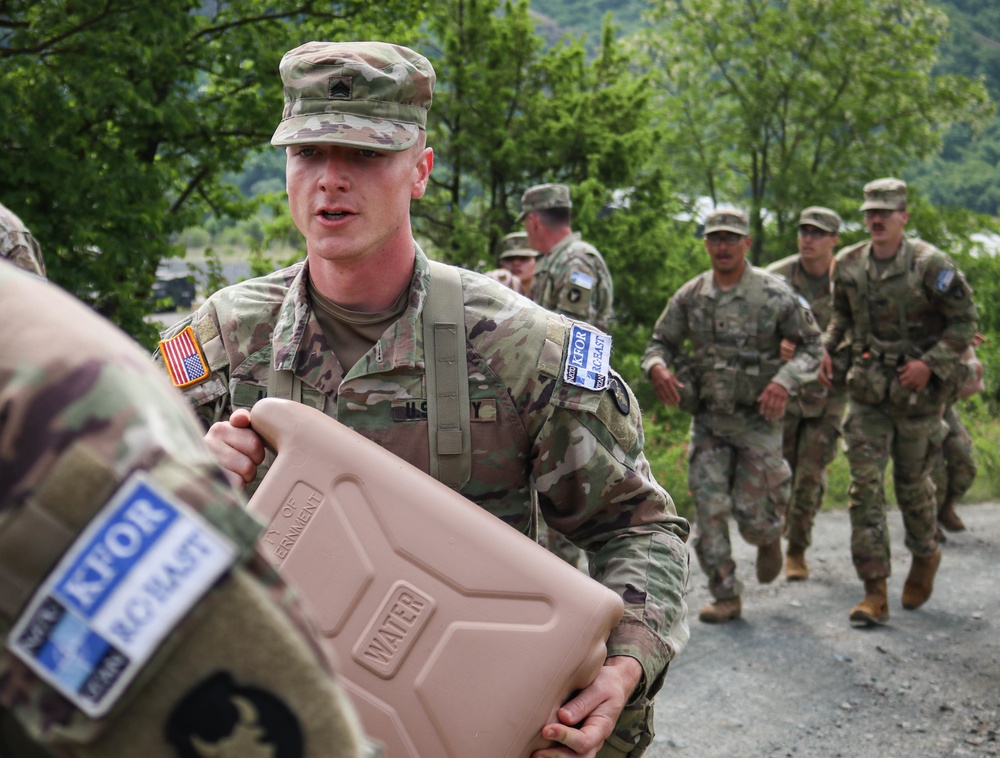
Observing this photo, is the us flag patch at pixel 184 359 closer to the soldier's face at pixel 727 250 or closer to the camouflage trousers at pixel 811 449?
the soldier's face at pixel 727 250

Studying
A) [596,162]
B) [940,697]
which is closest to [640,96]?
[596,162]

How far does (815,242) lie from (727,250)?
2.03 m

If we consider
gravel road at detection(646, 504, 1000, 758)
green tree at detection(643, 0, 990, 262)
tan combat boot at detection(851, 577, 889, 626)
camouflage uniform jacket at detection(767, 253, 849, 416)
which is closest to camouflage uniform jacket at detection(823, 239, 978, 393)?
camouflage uniform jacket at detection(767, 253, 849, 416)

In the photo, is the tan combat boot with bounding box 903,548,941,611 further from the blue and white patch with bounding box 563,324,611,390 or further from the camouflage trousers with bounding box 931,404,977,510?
the blue and white patch with bounding box 563,324,611,390

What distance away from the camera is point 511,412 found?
2207 mm

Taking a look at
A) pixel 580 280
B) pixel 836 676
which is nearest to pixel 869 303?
pixel 580 280

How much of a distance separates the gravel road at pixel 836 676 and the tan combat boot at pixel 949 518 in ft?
3.52

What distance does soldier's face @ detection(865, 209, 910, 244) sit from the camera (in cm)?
690

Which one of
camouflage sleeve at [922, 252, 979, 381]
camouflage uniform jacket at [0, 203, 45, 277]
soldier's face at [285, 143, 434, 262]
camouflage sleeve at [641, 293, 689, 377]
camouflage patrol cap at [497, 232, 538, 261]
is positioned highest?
soldier's face at [285, 143, 434, 262]

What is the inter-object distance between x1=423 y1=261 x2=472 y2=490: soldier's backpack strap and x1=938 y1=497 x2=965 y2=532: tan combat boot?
7357mm

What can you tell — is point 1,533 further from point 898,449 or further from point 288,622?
point 898,449

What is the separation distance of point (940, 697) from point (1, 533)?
5333mm

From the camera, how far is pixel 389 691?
1.70m

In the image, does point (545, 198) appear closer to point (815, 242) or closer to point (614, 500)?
point (815, 242)
